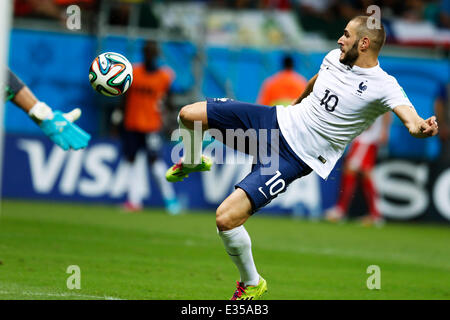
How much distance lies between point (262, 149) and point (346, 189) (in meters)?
8.80

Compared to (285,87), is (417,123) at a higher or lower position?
lower

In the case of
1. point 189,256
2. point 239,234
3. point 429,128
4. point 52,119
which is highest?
point 52,119

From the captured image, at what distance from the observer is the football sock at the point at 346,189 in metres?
16.1

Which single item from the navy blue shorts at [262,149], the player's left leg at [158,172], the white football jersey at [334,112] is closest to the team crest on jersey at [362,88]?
the white football jersey at [334,112]

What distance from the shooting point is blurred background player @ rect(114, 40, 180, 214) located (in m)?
15.8

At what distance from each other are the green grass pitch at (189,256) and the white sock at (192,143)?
1.17 meters

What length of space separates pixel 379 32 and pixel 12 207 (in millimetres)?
9210

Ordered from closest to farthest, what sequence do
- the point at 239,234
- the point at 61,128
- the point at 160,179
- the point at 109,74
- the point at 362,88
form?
1. the point at 239,234
2. the point at 362,88
3. the point at 109,74
4. the point at 61,128
5. the point at 160,179

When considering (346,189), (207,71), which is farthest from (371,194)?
(207,71)

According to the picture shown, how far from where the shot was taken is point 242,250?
723 centimetres

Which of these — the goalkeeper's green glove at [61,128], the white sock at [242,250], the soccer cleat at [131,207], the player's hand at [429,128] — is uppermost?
the soccer cleat at [131,207]

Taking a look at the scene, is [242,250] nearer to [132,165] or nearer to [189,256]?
[189,256]

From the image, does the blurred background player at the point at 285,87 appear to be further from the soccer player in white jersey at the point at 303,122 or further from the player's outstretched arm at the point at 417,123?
the player's outstretched arm at the point at 417,123

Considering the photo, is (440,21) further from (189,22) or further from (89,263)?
(89,263)
